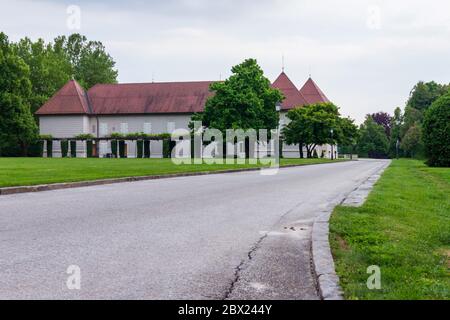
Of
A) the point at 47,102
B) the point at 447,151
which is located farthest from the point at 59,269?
the point at 47,102

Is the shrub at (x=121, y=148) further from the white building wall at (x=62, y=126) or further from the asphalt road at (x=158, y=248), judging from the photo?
the asphalt road at (x=158, y=248)

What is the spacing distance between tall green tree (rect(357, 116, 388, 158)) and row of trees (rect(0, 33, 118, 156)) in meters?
57.8

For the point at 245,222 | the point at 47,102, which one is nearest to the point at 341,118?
the point at 47,102

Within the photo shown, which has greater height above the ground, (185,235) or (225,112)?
(225,112)

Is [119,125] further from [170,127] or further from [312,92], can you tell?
[312,92]

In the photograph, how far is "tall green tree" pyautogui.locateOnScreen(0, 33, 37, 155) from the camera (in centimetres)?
6912

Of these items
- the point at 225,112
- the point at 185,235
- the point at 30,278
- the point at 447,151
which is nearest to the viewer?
the point at 30,278

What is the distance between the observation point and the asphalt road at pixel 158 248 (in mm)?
4961

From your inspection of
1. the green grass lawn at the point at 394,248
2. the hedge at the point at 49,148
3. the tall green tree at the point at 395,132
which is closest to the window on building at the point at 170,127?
the hedge at the point at 49,148

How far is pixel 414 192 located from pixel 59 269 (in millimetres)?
11938
